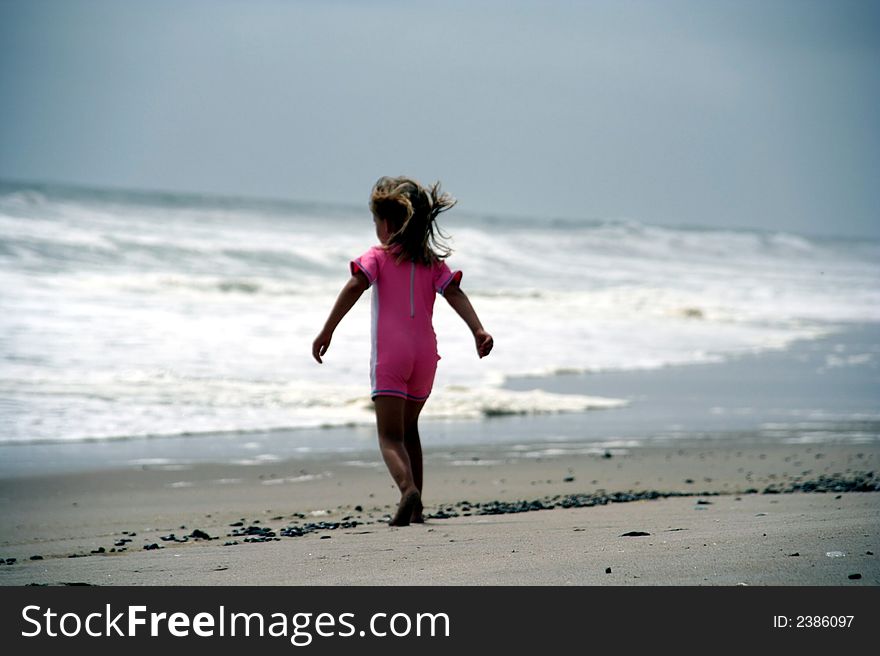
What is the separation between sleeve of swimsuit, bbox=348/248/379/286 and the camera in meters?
4.64

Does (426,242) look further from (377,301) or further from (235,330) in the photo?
(235,330)

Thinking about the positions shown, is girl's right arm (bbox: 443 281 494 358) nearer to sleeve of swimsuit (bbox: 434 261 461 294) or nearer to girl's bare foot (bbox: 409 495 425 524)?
sleeve of swimsuit (bbox: 434 261 461 294)

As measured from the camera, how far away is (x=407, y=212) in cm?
471

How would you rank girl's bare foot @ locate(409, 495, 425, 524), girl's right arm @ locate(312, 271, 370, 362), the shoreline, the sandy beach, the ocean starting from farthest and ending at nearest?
the ocean < the shoreline < girl's bare foot @ locate(409, 495, 425, 524) < girl's right arm @ locate(312, 271, 370, 362) < the sandy beach

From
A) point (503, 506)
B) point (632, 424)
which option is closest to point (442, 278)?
point (503, 506)

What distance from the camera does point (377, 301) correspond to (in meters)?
4.72

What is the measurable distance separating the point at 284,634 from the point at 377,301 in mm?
2117

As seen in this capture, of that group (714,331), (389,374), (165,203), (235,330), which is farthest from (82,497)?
(165,203)

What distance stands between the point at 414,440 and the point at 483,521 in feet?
1.51

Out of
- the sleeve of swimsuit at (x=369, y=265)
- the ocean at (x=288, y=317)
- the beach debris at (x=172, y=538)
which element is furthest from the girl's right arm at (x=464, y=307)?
the ocean at (x=288, y=317)

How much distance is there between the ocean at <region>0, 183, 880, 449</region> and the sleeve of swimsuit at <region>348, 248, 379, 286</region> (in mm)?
3144

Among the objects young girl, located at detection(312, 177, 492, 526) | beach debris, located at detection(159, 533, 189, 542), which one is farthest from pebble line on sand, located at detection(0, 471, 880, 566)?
young girl, located at detection(312, 177, 492, 526)

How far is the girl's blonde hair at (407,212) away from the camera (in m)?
4.72

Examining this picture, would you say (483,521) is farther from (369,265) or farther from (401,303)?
(369,265)
